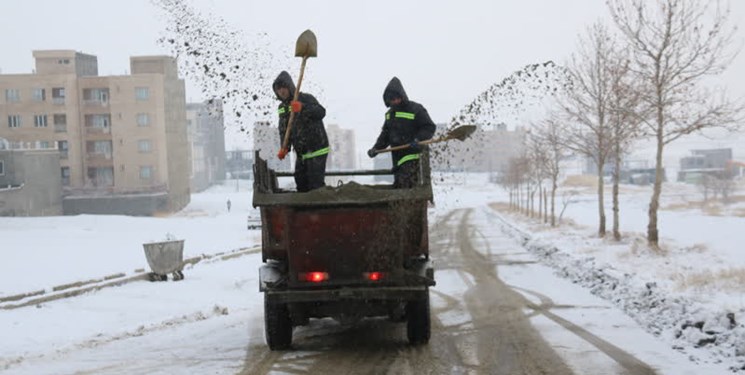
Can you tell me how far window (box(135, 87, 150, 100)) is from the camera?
226ft

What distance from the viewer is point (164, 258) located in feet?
47.2

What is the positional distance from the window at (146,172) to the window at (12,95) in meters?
13.2

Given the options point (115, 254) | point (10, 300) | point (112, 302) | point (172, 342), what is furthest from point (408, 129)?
point (115, 254)

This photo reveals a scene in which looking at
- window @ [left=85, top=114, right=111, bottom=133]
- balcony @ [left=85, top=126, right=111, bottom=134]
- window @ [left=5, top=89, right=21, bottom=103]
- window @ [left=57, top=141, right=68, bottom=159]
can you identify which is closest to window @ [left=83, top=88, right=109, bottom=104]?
window @ [left=85, top=114, right=111, bottom=133]

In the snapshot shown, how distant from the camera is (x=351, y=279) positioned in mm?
7039

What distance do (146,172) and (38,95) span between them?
1231 cm

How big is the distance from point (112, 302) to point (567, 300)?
7360 millimetres

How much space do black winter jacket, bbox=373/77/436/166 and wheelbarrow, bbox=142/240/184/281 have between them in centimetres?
761

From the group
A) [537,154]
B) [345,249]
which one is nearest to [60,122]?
[537,154]

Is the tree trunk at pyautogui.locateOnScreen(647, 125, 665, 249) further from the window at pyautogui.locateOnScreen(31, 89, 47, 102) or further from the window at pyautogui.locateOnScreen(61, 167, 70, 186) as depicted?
the window at pyautogui.locateOnScreen(61, 167, 70, 186)

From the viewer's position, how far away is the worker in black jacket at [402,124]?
26.6 feet

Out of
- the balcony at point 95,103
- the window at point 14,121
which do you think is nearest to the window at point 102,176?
the balcony at point 95,103

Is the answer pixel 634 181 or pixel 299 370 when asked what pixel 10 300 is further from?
pixel 634 181

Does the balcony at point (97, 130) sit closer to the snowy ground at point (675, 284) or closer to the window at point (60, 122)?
the window at point (60, 122)
